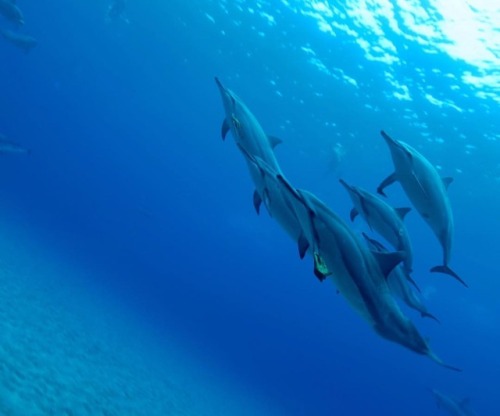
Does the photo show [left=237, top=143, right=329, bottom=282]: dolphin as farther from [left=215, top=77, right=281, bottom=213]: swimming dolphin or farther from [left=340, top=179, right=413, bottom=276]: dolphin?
[left=340, top=179, right=413, bottom=276]: dolphin

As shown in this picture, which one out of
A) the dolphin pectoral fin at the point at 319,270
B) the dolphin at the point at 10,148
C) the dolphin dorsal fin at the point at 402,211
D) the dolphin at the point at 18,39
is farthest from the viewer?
the dolphin at the point at 10,148

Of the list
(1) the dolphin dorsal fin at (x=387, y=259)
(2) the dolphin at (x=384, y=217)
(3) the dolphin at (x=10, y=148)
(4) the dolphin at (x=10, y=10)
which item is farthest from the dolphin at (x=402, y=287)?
(3) the dolphin at (x=10, y=148)

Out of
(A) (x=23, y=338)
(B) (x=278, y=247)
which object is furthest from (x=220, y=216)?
(A) (x=23, y=338)

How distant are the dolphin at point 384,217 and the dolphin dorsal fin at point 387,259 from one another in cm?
114

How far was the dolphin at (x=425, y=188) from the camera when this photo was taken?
3.07m

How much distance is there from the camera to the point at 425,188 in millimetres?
3070

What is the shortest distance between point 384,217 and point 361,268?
1.34 m

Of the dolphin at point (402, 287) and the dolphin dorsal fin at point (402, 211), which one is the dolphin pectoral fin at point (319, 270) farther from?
the dolphin dorsal fin at point (402, 211)

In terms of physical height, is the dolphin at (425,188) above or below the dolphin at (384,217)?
above

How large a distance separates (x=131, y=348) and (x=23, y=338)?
35.3 ft

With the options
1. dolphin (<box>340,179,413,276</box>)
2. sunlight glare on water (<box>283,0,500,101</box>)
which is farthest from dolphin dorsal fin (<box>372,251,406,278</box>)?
sunlight glare on water (<box>283,0,500,101</box>)

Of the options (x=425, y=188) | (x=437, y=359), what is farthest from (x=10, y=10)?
(x=437, y=359)

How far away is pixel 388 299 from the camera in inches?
84.7

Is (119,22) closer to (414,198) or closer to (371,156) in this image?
(371,156)
